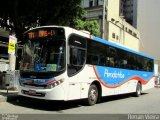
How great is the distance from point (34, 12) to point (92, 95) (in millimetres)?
5961

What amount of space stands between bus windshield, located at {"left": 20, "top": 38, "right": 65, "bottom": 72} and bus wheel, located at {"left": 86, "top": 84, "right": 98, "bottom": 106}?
7.79 ft

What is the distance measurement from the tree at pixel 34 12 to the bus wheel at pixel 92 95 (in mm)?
5172

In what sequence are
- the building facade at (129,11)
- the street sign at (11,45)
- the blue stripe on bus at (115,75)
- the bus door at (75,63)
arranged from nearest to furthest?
the bus door at (75,63) < the street sign at (11,45) < the blue stripe on bus at (115,75) < the building facade at (129,11)

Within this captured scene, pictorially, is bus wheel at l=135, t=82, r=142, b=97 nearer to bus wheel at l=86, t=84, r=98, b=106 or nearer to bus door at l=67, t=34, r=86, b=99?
bus wheel at l=86, t=84, r=98, b=106

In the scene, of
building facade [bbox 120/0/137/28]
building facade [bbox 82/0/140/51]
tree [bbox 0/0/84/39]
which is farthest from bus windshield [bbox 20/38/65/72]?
building facade [bbox 120/0/137/28]

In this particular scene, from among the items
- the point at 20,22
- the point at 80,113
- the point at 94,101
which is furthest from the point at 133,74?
the point at 80,113

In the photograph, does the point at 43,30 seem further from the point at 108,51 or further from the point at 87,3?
the point at 87,3

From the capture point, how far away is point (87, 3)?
50.2 meters

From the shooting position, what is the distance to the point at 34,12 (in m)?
17.2

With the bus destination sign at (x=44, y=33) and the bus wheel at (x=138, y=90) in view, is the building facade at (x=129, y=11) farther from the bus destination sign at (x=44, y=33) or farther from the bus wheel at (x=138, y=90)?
the bus destination sign at (x=44, y=33)

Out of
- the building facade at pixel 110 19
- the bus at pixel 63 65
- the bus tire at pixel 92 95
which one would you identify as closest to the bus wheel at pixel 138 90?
the bus at pixel 63 65

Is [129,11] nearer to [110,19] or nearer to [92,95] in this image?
[110,19]

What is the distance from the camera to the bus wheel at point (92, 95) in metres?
13.6

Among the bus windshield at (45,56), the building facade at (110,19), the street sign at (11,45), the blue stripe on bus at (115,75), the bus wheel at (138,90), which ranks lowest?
the bus wheel at (138,90)
